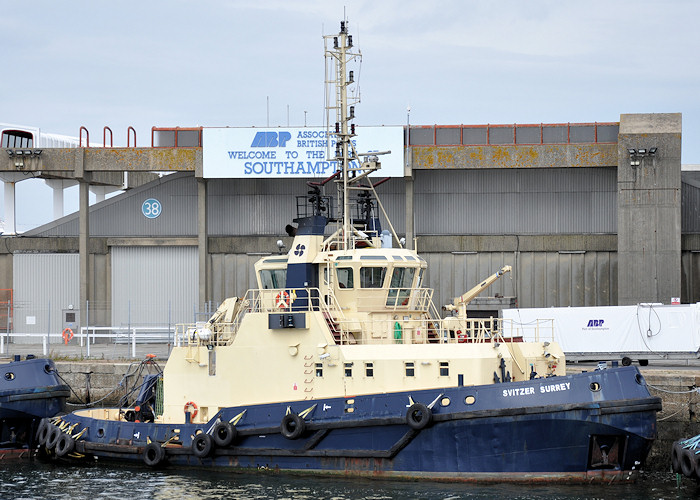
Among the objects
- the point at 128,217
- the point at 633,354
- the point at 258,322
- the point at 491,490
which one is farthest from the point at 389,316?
the point at 128,217

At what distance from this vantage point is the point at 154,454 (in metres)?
17.8

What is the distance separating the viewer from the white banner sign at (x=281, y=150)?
102ft

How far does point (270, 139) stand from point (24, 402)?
14.0 metres

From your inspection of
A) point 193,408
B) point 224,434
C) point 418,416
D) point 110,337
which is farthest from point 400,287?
point 110,337

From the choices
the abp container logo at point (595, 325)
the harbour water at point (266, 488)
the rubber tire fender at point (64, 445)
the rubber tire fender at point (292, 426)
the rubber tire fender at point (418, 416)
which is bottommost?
the harbour water at point (266, 488)

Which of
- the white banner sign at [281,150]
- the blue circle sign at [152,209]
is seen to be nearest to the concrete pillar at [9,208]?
the blue circle sign at [152,209]

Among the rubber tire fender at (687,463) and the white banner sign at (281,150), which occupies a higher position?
the white banner sign at (281,150)

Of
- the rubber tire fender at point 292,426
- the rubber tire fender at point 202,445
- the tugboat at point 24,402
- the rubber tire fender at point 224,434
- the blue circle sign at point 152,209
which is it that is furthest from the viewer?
the blue circle sign at point 152,209

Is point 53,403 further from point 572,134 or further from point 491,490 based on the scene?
point 572,134

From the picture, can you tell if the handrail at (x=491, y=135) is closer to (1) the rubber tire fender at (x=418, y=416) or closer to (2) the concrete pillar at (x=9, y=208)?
(2) the concrete pillar at (x=9, y=208)

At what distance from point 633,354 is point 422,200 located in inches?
372

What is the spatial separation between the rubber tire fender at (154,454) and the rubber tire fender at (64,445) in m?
1.91

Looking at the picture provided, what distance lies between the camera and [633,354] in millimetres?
27297

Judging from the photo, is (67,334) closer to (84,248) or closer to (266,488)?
(84,248)
